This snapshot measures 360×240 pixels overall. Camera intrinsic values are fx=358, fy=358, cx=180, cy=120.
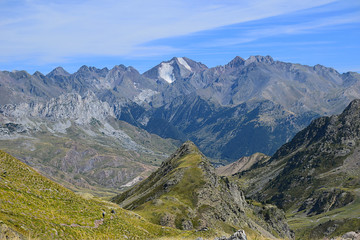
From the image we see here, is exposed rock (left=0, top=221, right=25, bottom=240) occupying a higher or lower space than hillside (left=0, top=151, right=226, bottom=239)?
higher

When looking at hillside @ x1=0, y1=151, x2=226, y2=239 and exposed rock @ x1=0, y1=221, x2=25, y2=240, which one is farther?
hillside @ x1=0, y1=151, x2=226, y2=239

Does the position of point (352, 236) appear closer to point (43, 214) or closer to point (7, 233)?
point (7, 233)

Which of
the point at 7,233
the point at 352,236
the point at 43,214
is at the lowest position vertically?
the point at 43,214

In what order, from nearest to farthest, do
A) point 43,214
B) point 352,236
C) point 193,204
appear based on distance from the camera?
point 352,236 < point 43,214 < point 193,204

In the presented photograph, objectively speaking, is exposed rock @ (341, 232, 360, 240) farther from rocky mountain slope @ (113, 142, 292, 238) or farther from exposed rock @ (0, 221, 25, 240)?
rocky mountain slope @ (113, 142, 292, 238)

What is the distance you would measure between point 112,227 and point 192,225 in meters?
87.7

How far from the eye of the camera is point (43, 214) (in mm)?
44156

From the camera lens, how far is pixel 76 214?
52.0 metres

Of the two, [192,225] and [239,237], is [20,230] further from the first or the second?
[192,225]

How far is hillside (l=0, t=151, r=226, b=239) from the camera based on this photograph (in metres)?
37.9

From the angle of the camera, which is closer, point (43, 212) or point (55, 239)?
point (55, 239)

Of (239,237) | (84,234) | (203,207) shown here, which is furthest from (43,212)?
(203,207)

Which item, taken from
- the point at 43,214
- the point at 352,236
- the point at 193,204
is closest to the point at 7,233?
the point at 43,214

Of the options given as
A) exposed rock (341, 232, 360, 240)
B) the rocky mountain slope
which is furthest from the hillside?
the rocky mountain slope
